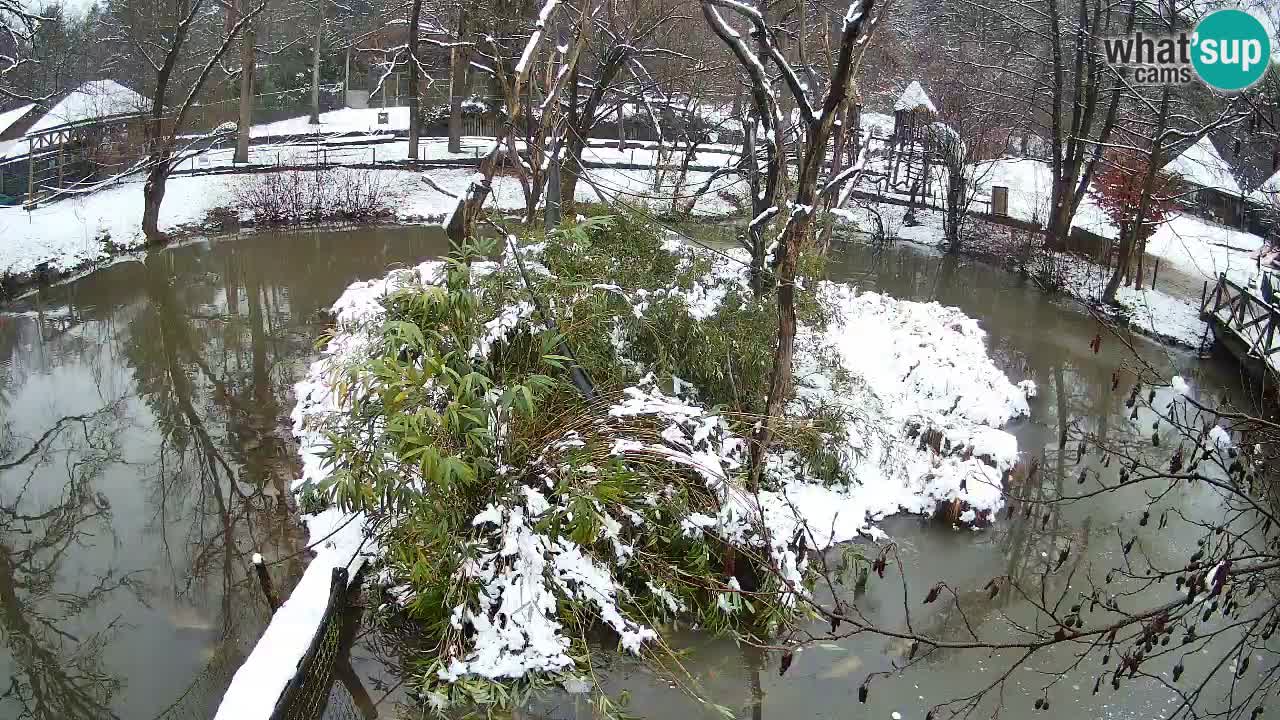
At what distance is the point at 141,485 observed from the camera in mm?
8742

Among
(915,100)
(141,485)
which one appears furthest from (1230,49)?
(141,485)

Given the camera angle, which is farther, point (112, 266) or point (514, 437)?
point (112, 266)

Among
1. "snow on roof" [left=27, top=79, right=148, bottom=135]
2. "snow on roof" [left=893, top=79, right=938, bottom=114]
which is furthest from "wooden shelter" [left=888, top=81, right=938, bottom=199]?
"snow on roof" [left=27, top=79, right=148, bottom=135]

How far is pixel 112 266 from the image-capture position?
16.5 meters

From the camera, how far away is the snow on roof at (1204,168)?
19.8 metres

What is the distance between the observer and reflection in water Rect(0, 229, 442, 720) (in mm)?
6309

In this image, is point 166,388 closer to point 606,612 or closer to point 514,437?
point 514,437

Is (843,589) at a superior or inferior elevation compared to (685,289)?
inferior

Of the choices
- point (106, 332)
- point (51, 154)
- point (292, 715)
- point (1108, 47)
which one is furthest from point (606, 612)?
point (51, 154)

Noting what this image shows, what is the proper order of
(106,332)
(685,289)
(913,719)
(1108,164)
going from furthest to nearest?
(1108,164) → (106,332) → (685,289) → (913,719)

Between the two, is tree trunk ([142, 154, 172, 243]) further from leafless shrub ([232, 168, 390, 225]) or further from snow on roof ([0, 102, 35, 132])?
snow on roof ([0, 102, 35, 132])

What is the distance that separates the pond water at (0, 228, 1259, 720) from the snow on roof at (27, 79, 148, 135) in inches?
323

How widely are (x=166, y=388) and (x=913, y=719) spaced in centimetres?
916

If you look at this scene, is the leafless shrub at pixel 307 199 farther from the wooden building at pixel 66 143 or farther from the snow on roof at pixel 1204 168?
the snow on roof at pixel 1204 168
